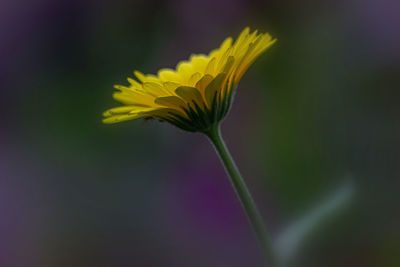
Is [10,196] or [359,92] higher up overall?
[10,196]

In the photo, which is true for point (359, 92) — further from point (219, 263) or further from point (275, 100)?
point (219, 263)

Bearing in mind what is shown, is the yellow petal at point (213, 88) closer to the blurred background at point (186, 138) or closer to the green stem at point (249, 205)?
the green stem at point (249, 205)

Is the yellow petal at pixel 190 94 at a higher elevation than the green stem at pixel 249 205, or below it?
higher

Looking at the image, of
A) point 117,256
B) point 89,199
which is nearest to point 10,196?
point 89,199

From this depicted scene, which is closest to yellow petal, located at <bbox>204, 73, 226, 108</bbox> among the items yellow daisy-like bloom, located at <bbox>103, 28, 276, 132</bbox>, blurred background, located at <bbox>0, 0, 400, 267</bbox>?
yellow daisy-like bloom, located at <bbox>103, 28, 276, 132</bbox>

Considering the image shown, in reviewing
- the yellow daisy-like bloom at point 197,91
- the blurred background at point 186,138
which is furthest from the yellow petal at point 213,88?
the blurred background at point 186,138
